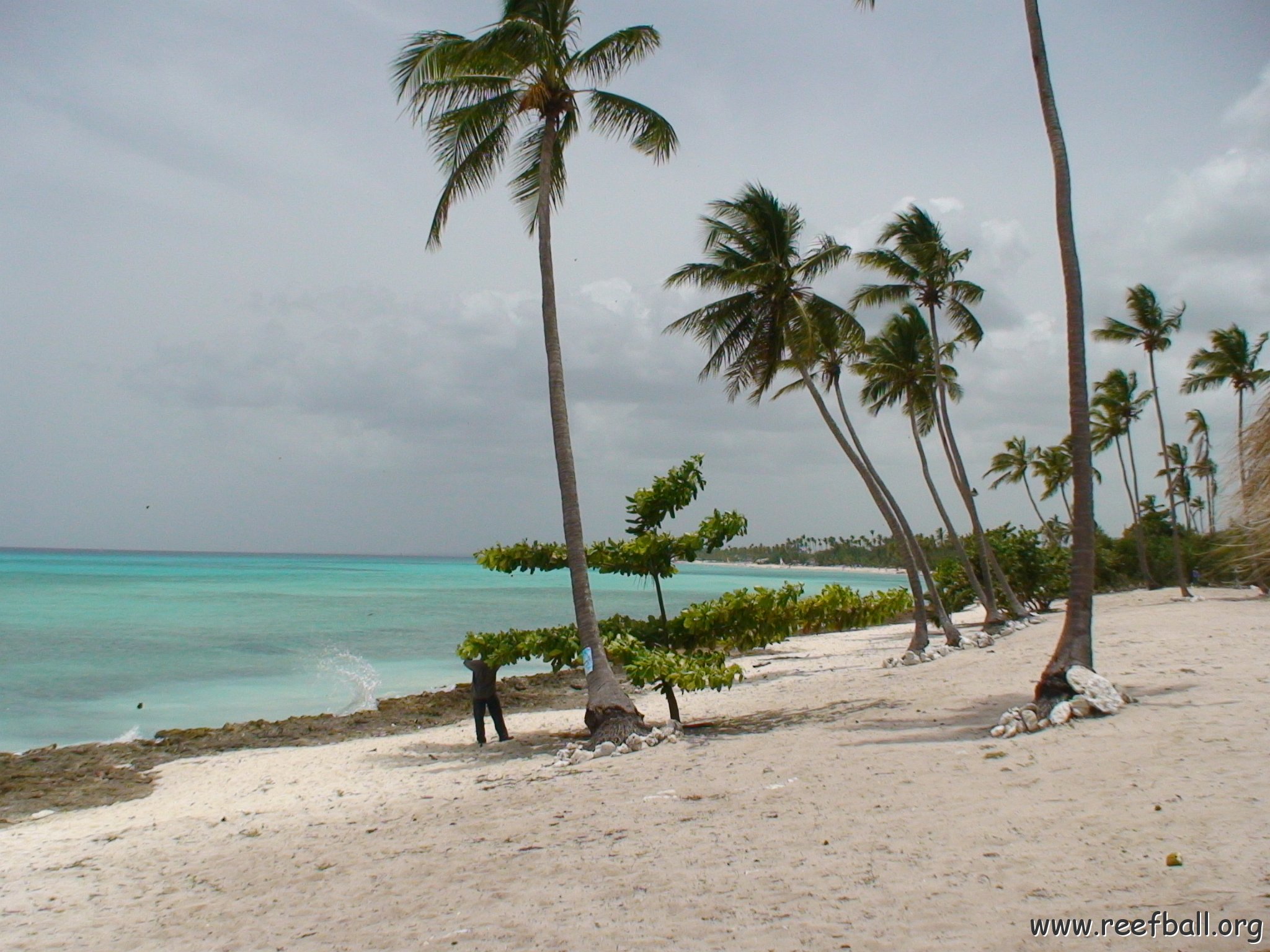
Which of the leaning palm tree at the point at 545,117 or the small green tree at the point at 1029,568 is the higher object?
the leaning palm tree at the point at 545,117

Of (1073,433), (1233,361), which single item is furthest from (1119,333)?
(1073,433)

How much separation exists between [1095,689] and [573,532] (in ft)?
Answer: 19.7

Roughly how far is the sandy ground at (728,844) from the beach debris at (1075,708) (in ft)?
0.78

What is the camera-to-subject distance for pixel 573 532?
11391 mm

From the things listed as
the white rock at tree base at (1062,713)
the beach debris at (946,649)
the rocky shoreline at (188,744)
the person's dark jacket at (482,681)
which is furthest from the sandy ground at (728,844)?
the beach debris at (946,649)

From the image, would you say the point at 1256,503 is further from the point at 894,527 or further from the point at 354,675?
the point at 354,675

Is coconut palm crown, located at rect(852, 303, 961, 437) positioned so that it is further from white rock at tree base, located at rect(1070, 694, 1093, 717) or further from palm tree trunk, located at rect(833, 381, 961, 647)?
white rock at tree base, located at rect(1070, 694, 1093, 717)

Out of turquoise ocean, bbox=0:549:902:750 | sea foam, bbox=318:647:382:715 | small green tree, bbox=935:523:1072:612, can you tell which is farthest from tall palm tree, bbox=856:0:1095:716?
small green tree, bbox=935:523:1072:612

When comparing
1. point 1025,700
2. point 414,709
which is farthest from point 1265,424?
point 414,709

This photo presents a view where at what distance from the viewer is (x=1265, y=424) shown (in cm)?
563

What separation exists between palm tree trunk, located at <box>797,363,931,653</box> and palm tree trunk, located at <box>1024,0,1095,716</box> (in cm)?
981

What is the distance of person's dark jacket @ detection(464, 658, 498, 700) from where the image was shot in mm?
12336

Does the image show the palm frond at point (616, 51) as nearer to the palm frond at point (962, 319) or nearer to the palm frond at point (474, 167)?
the palm frond at point (474, 167)

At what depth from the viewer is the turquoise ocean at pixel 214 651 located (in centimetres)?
1872
